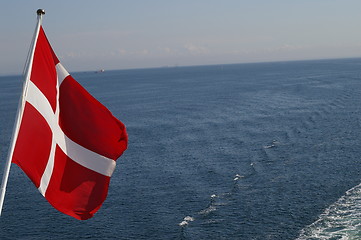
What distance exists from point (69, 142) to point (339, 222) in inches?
1249

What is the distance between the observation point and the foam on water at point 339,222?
117 ft

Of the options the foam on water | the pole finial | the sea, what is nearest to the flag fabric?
the pole finial

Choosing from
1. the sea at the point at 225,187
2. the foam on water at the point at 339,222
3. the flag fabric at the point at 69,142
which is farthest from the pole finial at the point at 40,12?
the foam on water at the point at 339,222

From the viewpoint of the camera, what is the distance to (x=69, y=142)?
1324 cm

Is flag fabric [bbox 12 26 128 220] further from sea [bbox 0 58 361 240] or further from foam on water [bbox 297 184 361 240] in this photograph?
foam on water [bbox 297 184 361 240]

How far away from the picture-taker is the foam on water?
35812 millimetres

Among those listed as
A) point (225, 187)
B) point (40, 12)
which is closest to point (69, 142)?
point (40, 12)

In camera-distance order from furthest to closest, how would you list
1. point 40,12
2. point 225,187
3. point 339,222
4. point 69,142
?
point 225,187 < point 339,222 < point 69,142 < point 40,12

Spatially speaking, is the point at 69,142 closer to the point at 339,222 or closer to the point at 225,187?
the point at 339,222

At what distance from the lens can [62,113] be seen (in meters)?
13.2

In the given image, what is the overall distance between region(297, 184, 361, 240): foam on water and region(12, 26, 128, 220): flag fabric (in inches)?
1078

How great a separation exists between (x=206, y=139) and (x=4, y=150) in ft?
107

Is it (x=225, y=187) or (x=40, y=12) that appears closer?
(x=40, y=12)

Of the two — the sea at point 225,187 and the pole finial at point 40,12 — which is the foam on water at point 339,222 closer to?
the sea at point 225,187
